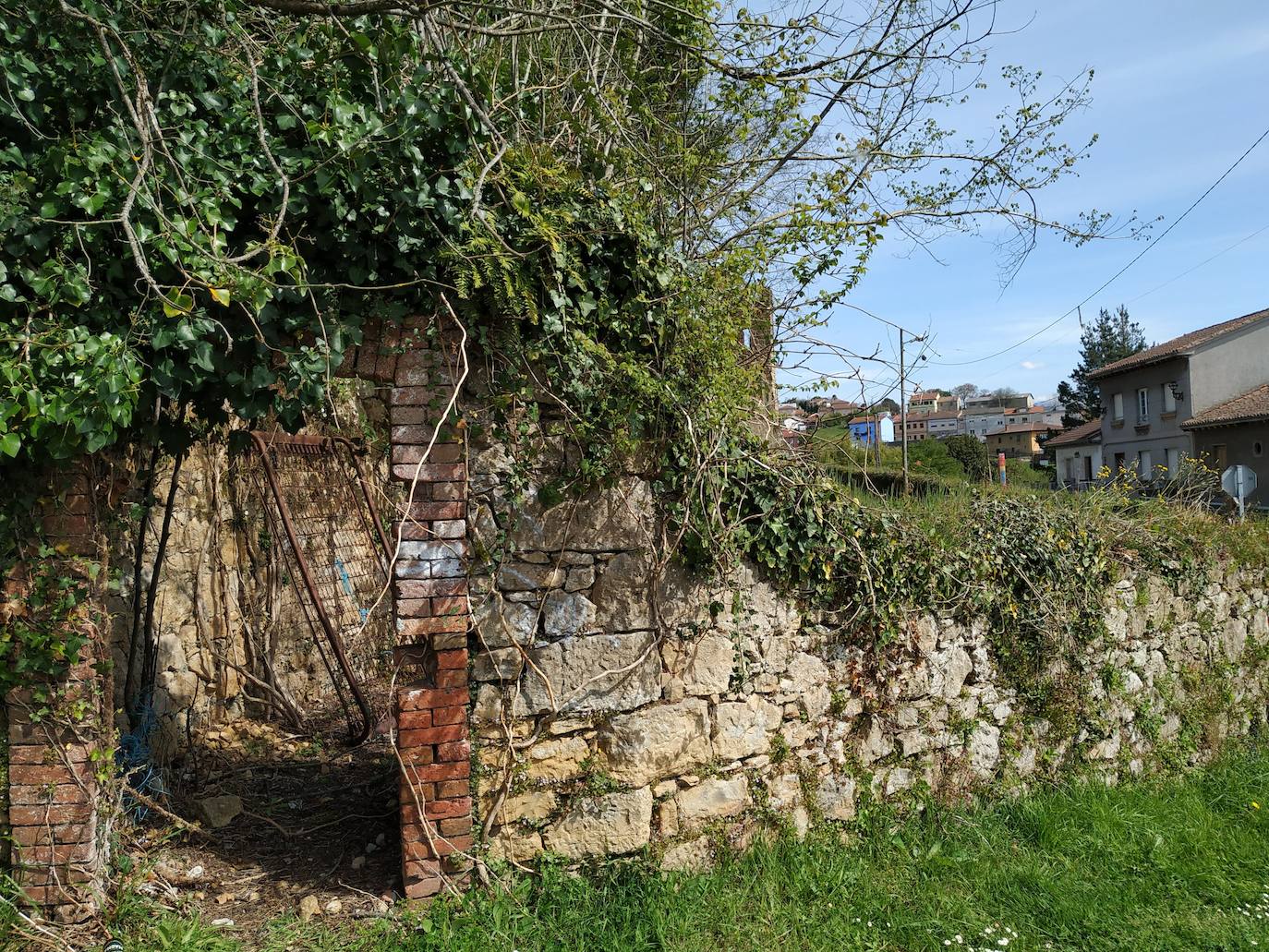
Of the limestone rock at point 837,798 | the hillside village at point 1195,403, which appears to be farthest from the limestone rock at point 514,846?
the hillside village at point 1195,403

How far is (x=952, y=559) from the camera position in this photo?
481 cm

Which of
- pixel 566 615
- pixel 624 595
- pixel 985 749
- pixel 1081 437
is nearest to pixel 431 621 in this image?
pixel 566 615

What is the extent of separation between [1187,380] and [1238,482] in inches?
847

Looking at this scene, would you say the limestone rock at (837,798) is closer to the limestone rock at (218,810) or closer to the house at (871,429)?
the house at (871,429)

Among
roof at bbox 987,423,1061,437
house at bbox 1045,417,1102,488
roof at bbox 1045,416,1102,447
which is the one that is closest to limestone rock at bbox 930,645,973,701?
house at bbox 1045,417,1102,488

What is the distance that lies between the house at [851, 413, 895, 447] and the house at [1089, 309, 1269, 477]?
23372 mm

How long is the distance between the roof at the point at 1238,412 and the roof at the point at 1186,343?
2036 mm

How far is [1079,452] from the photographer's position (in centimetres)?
3719

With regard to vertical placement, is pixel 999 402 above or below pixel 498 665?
above

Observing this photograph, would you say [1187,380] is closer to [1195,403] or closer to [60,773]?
[1195,403]

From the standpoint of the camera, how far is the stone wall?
142 inches

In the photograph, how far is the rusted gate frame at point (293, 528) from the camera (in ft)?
17.7

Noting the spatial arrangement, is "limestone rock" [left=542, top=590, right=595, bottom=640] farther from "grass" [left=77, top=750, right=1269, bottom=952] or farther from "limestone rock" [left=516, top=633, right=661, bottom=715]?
"grass" [left=77, top=750, right=1269, bottom=952]

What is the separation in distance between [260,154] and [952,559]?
13.9ft
